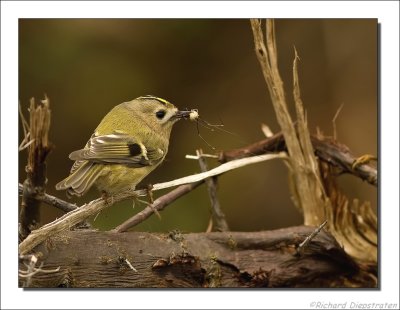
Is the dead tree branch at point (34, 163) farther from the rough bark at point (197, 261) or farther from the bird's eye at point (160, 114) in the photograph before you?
the bird's eye at point (160, 114)

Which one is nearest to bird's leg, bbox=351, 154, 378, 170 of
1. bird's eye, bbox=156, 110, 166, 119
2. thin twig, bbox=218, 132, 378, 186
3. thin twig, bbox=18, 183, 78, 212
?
thin twig, bbox=218, 132, 378, 186

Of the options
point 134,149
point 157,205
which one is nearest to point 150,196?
point 157,205

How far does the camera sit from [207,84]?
9.04ft

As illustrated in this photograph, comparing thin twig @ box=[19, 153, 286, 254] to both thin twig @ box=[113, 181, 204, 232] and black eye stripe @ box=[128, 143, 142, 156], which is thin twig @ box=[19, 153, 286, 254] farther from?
black eye stripe @ box=[128, 143, 142, 156]

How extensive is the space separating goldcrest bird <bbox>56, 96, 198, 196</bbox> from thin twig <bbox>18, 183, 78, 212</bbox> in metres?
0.15

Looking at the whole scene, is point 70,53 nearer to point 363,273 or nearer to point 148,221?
point 148,221

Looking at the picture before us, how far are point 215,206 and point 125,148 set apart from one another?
49cm

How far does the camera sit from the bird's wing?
91.7 inches

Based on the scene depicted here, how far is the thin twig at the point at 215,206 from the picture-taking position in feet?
8.90

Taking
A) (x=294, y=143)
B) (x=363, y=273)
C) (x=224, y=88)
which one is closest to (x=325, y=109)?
(x=294, y=143)

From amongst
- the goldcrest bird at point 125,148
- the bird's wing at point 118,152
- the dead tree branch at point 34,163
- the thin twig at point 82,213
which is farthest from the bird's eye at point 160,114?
the dead tree branch at point 34,163

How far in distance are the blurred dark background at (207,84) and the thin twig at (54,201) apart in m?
0.14

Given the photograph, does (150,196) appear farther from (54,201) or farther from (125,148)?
(54,201)

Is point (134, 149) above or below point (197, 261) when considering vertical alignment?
above
